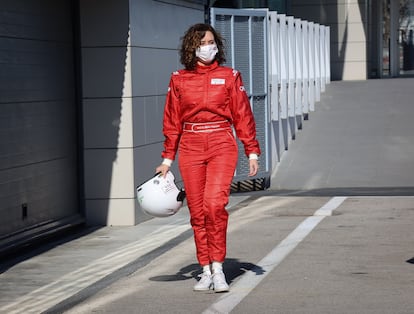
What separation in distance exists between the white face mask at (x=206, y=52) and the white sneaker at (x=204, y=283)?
62.1 inches

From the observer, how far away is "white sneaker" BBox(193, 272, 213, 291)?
8430mm

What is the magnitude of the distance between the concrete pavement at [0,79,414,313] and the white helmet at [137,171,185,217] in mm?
610

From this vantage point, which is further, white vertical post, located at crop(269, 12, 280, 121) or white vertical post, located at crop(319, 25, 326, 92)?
white vertical post, located at crop(319, 25, 326, 92)

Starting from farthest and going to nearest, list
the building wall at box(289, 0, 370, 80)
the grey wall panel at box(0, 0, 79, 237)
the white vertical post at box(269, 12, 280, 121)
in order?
the building wall at box(289, 0, 370, 80)
the white vertical post at box(269, 12, 280, 121)
the grey wall panel at box(0, 0, 79, 237)

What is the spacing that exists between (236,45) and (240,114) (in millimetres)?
8362

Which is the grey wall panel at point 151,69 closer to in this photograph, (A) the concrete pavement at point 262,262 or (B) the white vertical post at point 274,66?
(A) the concrete pavement at point 262,262

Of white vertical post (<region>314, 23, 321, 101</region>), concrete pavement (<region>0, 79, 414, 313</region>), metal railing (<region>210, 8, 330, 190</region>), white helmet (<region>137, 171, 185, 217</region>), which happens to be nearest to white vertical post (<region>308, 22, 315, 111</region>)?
metal railing (<region>210, 8, 330, 190</region>)

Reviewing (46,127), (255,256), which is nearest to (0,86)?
(46,127)

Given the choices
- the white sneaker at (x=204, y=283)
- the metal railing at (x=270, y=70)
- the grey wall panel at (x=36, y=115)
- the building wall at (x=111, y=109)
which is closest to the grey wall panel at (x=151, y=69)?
the building wall at (x=111, y=109)

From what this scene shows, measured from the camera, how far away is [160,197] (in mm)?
8414

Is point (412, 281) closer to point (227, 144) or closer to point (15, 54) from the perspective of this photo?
point (227, 144)

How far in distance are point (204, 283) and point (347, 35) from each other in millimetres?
27383

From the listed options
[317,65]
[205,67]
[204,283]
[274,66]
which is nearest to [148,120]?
[205,67]

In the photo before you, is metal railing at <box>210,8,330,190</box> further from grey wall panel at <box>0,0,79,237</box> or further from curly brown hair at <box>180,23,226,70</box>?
curly brown hair at <box>180,23,226,70</box>
